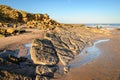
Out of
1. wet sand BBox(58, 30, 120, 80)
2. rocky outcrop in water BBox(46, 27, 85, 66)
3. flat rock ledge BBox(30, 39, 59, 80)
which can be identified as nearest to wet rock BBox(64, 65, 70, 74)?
wet sand BBox(58, 30, 120, 80)

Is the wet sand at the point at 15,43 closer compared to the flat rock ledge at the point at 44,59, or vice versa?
the flat rock ledge at the point at 44,59

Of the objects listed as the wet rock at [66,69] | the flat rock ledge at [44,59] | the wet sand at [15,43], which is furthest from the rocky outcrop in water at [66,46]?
the wet sand at [15,43]

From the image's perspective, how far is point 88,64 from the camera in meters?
9.62

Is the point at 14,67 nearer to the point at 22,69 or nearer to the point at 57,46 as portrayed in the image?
the point at 22,69

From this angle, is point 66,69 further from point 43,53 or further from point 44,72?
point 43,53

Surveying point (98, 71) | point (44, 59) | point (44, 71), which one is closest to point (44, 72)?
point (44, 71)

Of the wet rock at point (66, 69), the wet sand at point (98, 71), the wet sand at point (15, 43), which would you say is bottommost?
the wet sand at point (98, 71)

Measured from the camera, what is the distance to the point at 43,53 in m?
9.68

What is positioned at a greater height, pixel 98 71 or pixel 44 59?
pixel 44 59

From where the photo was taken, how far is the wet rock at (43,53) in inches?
363

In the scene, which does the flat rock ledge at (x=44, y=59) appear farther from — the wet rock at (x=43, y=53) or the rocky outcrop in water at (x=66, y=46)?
the rocky outcrop in water at (x=66, y=46)

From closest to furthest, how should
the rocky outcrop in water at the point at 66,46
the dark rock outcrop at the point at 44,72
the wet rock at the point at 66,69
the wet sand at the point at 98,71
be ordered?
the dark rock outcrop at the point at 44,72 → the wet sand at the point at 98,71 → the wet rock at the point at 66,69 → the rocky outcrop in water at the point at 66,46

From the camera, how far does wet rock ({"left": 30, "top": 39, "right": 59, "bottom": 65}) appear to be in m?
9.21

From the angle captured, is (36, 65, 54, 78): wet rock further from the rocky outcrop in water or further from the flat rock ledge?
the rocky outcrop in water
